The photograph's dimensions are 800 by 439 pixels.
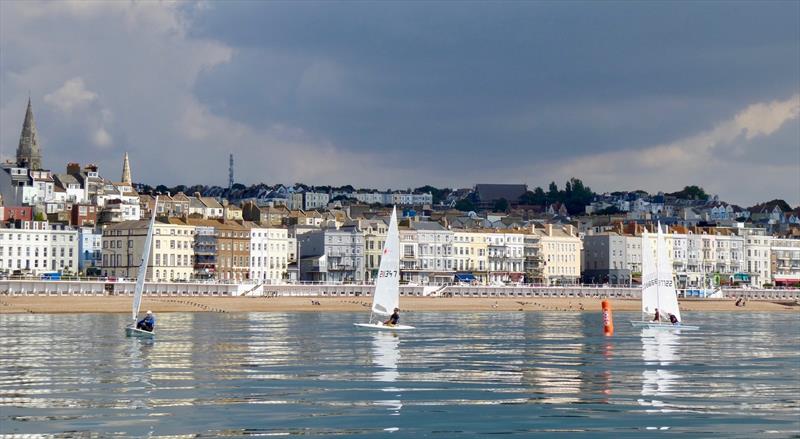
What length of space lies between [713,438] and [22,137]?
183 metres

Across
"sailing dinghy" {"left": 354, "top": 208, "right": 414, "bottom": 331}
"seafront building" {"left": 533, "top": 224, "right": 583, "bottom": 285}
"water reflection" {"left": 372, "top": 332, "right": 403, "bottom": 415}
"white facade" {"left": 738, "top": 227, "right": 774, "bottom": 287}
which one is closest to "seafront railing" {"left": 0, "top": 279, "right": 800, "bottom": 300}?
"seafront building" {"left": 533, "top": 224, "right": 583, "bottom": 285}

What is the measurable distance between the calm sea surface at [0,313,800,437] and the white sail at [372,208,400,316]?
5.05 meters

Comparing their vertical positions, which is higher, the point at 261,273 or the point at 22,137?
the point at 22,137

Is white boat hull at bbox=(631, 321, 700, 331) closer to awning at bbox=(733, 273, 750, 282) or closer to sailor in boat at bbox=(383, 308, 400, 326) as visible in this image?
sailor in boat at bbox=(383, 308, 400, 326)

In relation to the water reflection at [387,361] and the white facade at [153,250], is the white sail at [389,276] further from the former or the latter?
the white facade at [153,250]

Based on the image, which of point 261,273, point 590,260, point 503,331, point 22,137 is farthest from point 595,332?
point 22,137

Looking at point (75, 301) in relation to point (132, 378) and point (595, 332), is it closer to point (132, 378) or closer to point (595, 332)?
point (595, 332)

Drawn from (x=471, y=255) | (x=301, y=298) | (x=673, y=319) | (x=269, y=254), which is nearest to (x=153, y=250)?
(x=269, y=254)

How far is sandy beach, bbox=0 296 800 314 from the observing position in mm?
102750

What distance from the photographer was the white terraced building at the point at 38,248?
14025 centimetres

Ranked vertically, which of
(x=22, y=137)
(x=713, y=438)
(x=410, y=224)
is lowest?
(x=713, y=438)

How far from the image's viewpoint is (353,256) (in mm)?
157500

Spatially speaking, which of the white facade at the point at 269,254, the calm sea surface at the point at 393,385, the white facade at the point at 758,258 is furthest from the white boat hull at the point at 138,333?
the white facade at the point at 758,258

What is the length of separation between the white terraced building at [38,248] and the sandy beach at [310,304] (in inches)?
1297
